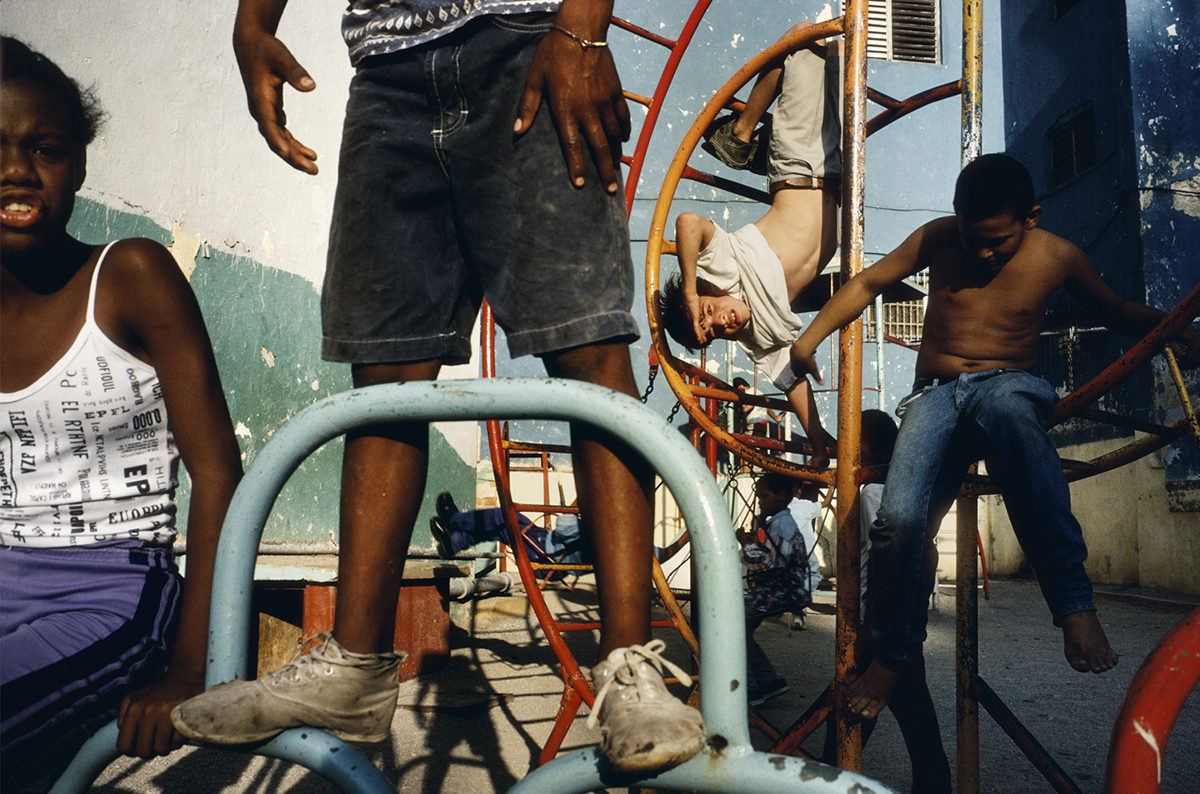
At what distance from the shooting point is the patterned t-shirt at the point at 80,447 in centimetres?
121

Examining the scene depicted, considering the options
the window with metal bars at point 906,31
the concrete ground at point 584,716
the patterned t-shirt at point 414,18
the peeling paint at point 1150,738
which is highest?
the window with metal bars at point 906,31

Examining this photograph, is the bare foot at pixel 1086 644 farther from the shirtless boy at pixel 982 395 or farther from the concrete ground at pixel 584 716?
the concrete ground at pixel 584 716

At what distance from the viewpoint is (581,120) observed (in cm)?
118

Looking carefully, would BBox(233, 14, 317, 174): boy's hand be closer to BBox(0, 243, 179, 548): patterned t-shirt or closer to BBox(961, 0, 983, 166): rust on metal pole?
BBox(0, 243, 179, 548): patterned t-shirt

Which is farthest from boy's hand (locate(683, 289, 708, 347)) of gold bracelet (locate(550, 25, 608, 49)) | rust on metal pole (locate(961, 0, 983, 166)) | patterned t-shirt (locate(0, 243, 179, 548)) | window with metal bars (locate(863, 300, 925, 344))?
window with metal bars (locate(863, 300, 925, 344))

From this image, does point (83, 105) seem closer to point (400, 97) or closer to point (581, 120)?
point (400, 97)

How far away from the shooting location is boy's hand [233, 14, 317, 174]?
136 centimetres

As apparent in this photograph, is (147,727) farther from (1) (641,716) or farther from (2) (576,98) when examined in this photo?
(2) (576,98)

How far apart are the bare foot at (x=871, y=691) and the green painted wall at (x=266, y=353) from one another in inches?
92.9

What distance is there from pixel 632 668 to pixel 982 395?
133 cm

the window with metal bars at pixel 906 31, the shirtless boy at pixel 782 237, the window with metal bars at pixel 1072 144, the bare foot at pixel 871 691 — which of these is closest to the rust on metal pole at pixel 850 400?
the bare foot at pixel 871 691

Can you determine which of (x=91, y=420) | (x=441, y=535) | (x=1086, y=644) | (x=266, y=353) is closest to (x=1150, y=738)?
(x=1086, y=644)

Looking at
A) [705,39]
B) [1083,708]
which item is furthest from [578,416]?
[705,39]

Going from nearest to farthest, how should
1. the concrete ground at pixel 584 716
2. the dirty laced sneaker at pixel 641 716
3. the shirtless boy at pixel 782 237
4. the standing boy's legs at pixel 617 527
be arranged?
1. the dirty laced sneaker at pixel 641 716
2. the standing boy's legs at pixel 617 527
3. the concrete ground at pixel 584 716
4. the shirtless boy at pixel 782 237
